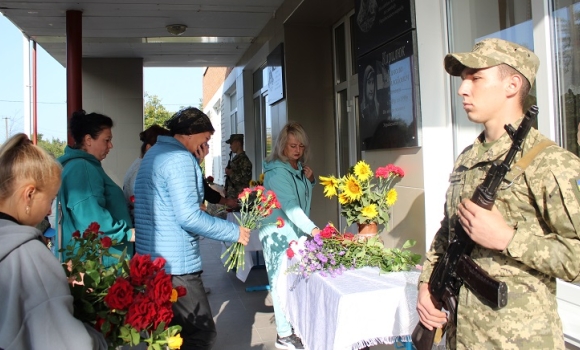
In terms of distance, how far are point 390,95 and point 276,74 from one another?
344cm

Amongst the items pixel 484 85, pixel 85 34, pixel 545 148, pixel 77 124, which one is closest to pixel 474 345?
pixel 545 148

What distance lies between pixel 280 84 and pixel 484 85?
5206mm

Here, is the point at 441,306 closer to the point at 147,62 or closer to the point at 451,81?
the point at 451,81

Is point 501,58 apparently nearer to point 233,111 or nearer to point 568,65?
point 568,65

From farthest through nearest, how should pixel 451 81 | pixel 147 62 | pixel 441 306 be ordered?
pixel 147 62, pixel 451 81, pixel 441 306

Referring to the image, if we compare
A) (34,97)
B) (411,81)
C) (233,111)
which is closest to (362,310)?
(411,81)

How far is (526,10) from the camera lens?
260 cm

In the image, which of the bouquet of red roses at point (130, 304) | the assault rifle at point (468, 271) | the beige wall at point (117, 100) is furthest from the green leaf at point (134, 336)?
the beige wall at point (117, 100)

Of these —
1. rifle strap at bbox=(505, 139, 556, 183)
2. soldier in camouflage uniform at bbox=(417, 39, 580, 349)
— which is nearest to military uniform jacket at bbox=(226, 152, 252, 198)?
soldier in camouflage uniform at bbox=(417, 39, 580, 349)

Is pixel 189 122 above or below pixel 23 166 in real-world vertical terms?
above

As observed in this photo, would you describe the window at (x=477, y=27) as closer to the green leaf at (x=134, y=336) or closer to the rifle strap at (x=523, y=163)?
the rifle strap at (x=523, y=163)

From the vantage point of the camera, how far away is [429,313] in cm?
179

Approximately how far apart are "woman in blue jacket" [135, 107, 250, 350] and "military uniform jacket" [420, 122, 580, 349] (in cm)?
149

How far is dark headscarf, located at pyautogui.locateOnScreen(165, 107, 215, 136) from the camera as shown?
2893 millimetres
